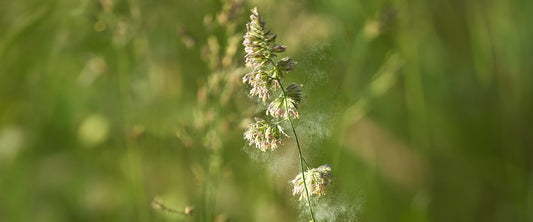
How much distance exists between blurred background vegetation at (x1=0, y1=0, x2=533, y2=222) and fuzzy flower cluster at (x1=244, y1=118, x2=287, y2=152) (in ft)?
1.01

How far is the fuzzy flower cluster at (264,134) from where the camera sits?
435 mm

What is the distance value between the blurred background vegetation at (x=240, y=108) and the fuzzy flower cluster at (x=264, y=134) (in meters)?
0.31

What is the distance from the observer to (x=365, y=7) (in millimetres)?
995

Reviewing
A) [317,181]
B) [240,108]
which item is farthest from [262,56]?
[240,108]

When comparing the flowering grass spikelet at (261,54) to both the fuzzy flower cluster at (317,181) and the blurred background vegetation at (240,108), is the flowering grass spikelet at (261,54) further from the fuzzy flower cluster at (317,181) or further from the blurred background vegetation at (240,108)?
the blurred background vegetation at (240,108)

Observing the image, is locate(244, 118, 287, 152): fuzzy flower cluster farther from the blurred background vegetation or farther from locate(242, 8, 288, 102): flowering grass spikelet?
the blurred background vegetation

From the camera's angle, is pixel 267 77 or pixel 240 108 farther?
pixel 240 108

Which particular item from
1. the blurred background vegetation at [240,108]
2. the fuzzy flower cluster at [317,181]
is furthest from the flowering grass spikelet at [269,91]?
the blurred background vegetation at [240,108]

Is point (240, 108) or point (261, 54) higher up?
point (240, 108)

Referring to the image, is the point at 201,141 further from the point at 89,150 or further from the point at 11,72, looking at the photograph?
the point at 11,72

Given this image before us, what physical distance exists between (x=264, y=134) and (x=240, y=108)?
326mm

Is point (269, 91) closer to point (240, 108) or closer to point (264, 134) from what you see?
point (264, 134)

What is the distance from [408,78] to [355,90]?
14cm

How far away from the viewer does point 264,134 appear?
441 mm
